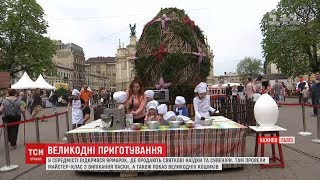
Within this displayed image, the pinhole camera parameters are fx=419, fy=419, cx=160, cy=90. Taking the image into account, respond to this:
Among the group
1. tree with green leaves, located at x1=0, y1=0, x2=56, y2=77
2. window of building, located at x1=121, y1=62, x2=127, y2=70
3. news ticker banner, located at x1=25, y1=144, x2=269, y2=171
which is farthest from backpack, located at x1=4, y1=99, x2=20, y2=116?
window of building, located at x1=121, y1=62, x2=127, y2=70

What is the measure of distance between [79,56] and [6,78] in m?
131

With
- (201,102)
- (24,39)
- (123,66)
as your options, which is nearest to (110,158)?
(201,102)

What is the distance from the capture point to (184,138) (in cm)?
732

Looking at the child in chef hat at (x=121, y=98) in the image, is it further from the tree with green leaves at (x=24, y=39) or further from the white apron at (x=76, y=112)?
the tree with green leaves at (x=24, y=39)

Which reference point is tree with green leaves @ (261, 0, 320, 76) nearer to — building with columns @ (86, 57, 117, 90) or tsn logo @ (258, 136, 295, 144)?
tsn logo @ (258, 136, 295, 144)

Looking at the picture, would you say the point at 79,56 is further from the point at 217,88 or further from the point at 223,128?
the point at 223,128

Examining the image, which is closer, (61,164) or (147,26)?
(61,164)

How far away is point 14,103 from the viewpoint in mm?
12320

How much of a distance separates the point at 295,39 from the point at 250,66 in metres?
84.1

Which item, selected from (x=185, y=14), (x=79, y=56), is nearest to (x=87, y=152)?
(x=185, y=14)

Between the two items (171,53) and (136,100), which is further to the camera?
(171,53)

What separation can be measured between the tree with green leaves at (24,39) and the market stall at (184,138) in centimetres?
4330

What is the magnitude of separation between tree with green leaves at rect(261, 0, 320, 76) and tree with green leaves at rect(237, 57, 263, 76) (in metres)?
76.1

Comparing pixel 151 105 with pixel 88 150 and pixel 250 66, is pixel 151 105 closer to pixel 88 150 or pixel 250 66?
pixel 88 150
